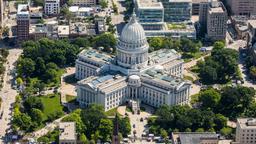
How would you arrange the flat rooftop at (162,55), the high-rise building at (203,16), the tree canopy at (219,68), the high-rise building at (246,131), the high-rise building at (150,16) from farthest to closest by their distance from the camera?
1. the high-rise building at (203,16)
2. the high-rise building at (150,16)
3. the flat rooftop at (162,55)
4. the tree canopy at (219,68)
5. the high-rise building at (246,131)

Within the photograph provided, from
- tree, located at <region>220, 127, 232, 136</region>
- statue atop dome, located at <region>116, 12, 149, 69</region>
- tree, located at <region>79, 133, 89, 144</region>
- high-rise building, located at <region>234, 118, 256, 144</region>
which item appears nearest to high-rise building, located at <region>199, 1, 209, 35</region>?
statue atop dome, located at <region>116, 12, 149, 69</region>

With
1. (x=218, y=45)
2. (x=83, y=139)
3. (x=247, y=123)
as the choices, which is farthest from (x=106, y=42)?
(x=247, y=123)

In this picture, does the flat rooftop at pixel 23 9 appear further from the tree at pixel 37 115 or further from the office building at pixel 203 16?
the tree at pixel 37 115

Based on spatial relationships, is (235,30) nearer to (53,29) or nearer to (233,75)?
(233,75)

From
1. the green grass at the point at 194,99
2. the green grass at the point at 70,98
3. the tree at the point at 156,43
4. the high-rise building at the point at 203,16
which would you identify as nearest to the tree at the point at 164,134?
the green grass at the point at 194,99

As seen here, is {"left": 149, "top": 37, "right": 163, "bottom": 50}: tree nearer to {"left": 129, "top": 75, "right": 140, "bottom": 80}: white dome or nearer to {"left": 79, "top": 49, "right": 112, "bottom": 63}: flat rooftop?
{"left": 79, "top": 49, "right": 112, "bottom": 63}: flat rooftop

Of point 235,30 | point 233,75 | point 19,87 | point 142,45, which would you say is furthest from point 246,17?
point 19,87

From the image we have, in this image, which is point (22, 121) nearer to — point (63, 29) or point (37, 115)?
point (37, 115)
